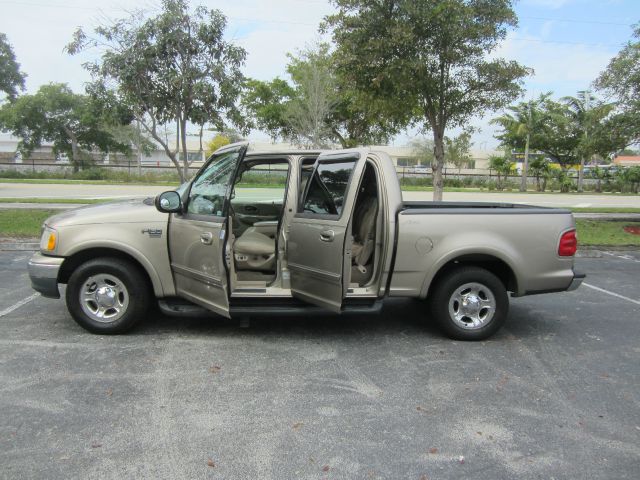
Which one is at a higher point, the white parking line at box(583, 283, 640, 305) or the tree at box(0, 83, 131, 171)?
the tree at box(0, 83, 131, 171)

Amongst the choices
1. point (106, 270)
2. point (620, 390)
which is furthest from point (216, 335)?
point (620, 390)

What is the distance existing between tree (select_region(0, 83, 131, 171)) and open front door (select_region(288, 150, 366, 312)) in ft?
137

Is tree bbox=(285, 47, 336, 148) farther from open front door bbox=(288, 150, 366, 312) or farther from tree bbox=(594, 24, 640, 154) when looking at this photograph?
open front door bbox=(288, 150, 366, 312)

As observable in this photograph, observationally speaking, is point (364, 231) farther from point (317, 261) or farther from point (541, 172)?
point (541, 172)

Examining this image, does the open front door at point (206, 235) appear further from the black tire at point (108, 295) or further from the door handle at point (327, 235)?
the door handle at point (327, 235)

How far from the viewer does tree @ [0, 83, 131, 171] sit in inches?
1740

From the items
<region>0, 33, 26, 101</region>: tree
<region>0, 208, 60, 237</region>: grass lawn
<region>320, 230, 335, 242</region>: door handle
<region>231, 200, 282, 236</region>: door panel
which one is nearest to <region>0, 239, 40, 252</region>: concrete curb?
<region>0, 208, 60, 237</region>: grass lawn

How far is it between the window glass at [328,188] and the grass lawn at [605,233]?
27.2 ft

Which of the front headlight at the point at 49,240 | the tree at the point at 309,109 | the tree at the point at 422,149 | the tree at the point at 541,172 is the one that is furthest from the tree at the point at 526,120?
the front headlight at the point at 49,240

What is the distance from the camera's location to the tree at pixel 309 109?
3013cm

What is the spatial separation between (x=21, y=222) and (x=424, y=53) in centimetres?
1001

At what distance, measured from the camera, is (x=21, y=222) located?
12281mm

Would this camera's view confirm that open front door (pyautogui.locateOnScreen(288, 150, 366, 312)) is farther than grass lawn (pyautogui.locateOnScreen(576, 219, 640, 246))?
No

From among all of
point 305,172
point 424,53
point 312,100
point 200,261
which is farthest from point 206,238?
point 312,100
